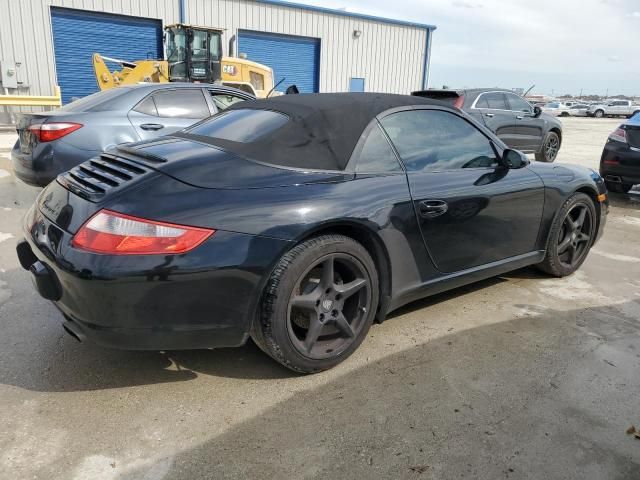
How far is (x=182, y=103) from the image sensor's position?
21.1ft

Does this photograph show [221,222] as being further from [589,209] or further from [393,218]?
[589,209]

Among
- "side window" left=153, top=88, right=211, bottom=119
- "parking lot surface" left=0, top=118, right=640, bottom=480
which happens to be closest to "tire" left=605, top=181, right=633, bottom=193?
"parking lot surface" left=0, top=118, right=640, bottom=480

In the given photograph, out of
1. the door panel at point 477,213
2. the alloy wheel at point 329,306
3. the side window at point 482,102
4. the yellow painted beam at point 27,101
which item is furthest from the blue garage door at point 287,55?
the alloy wheel at point 329,306

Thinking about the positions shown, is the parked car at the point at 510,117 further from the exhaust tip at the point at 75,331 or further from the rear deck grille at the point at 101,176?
the exhaust tip at the point at 75,331

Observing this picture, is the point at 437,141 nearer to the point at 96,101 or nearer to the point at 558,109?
the point at 96,101

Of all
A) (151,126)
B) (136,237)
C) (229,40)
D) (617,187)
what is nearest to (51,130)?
(151,126)

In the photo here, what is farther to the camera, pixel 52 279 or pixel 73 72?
pixel 73 72

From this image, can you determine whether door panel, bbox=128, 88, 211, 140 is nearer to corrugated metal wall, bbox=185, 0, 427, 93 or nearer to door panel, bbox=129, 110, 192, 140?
door panel, bbox=129, 110, 192, 140

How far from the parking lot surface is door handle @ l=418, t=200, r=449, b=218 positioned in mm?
768

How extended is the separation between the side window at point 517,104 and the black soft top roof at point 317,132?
874cm

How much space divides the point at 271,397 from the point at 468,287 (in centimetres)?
213

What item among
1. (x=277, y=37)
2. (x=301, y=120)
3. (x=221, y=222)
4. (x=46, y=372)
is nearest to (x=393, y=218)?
(x=301, y=120)

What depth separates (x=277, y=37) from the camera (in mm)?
24797

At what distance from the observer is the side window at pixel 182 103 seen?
6320 mm
